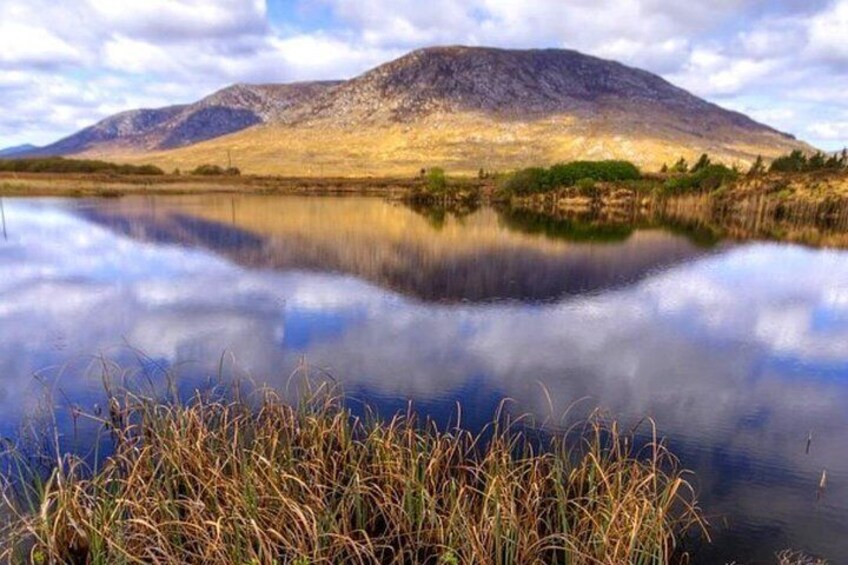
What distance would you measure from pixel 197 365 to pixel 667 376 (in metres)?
12.9

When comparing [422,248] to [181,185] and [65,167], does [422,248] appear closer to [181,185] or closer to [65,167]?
[181,185]

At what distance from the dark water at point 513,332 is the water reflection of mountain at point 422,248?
0.92 ft

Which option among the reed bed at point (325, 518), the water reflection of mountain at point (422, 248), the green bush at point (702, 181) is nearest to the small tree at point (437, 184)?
the water reflection of mountain at point (422, 248)

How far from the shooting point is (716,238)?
156ft

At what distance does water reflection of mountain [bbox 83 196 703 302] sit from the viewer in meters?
30.5

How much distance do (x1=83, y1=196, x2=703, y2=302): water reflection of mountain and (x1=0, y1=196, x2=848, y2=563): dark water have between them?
A: 0.28m

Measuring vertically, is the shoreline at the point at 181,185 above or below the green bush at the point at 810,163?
below

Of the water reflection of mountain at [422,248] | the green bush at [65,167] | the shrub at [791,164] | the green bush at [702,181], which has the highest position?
the shrub at [791,164]

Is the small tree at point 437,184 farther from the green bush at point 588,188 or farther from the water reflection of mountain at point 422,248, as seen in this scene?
the water reflection of mountain at point 422,248

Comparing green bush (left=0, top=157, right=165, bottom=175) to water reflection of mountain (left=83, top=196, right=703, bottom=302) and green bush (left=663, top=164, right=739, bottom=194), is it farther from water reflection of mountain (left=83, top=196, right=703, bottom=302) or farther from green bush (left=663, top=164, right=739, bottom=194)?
green bush (left=663, top=164, right=739, bottom=194)

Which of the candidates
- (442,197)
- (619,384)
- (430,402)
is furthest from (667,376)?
(442,197)

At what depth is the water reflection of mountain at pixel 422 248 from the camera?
1201 inches

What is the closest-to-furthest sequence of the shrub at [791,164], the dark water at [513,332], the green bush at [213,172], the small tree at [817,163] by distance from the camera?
the dark water at [513,332]
the small tree at [817,163]
the shrub at [791,164]
the green bush at [213,172]

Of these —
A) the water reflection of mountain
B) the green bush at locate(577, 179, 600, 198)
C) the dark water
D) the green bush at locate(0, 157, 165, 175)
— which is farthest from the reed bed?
the green bush at locate(0, 157, 165, 175)
